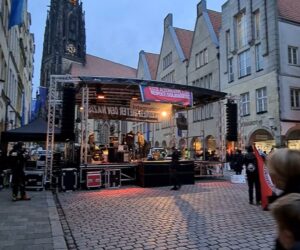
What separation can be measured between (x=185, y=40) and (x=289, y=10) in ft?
65.5

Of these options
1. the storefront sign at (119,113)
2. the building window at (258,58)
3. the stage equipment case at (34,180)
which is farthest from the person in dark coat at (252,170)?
the building window at (258,58)

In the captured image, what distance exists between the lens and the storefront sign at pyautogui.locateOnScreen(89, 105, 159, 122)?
22.7 m

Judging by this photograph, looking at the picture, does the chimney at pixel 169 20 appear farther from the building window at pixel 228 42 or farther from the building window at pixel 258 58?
the building window at pixel 258 58

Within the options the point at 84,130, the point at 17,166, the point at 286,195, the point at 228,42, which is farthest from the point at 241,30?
the point at 286,195

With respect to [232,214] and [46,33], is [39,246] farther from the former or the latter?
[46,33]

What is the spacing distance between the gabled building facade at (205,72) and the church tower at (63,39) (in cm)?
4930

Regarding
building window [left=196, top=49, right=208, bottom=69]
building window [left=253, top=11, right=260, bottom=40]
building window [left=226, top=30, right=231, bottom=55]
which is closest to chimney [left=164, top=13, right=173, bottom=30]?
building window [left=196, top=49, right=208, bottom=69]

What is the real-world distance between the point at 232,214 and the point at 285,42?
2239 cm

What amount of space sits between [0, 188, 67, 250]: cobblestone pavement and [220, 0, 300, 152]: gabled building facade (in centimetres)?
1887

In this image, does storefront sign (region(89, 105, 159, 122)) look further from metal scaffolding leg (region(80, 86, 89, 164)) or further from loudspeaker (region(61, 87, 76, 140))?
loudspeaker (region(61, 87, 76, 140))

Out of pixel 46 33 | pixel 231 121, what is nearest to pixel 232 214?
pixel 231 121

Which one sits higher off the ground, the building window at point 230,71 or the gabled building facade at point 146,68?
the gabled building facade at point 146,68

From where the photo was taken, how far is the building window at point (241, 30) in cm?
3147

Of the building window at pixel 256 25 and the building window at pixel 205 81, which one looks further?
the building window at pixel 205 81
